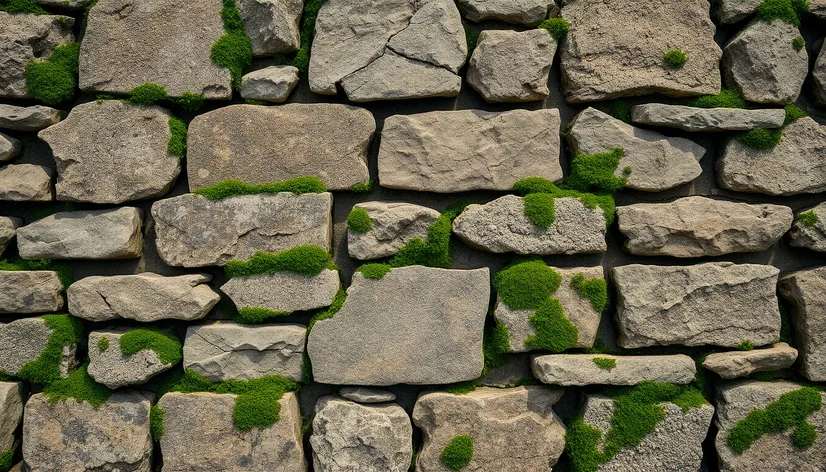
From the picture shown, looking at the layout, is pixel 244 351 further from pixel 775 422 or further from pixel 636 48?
pixel 775 422

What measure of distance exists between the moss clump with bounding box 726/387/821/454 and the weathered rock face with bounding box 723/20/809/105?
169cm

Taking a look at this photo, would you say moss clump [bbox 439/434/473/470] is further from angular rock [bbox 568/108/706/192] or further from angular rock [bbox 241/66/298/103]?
angular rock [bbox 241/66/298/103]

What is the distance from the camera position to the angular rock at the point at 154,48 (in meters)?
2.57

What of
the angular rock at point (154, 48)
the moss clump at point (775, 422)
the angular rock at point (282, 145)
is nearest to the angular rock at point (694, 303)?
the moss clump at point (775, 422)

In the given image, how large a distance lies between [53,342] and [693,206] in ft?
12.0

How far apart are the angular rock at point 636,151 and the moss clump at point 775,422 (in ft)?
4.39

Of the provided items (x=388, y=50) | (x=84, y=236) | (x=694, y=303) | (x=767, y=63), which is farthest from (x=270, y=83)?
(x=767, y=63)

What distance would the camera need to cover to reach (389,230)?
244 cm

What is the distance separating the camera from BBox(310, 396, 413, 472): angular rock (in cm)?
240

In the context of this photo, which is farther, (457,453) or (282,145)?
(282,145)

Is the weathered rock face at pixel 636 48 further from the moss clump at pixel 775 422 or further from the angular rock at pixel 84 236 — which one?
the angular rock at pixel 84 236

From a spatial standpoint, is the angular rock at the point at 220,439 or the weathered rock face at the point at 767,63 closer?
the angular rock at the point at 220,439

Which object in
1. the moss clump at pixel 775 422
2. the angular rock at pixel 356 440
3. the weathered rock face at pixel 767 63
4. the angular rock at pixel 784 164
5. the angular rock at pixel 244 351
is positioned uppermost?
the weathered rock face at pixel 767 63

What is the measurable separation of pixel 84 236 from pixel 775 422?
3.98 metres
